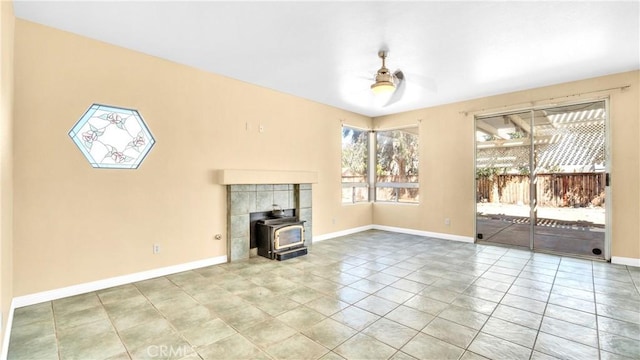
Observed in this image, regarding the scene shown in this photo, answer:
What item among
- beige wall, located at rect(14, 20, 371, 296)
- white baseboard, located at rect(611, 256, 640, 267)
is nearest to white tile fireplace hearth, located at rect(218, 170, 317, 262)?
beige wall, located at rect(14, 20, 371, 296)

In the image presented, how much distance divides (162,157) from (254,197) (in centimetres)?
140

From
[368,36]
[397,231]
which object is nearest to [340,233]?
[397,231]

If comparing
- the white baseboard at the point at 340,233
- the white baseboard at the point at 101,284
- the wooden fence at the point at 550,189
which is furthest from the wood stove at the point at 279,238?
the wooden fence at the point at 550,189

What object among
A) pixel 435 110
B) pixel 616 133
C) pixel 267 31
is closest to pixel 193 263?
pixel 267 31

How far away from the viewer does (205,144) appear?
4020mm

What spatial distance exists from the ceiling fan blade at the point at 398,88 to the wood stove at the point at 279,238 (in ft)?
8.76

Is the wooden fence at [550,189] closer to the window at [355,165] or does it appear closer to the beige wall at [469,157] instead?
the beige wall at [469,157]

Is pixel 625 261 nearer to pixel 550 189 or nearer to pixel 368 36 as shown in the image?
pixel 550 189

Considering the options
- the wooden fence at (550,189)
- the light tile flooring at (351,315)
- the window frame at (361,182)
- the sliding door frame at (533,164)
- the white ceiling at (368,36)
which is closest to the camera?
the light tile flooring at (351,315)

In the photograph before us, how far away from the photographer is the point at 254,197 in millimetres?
4496

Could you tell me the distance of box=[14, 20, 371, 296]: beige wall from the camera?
9.15ft

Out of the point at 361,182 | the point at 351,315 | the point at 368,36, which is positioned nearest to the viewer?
the point at 351,315

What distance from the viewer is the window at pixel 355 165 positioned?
6309 mm

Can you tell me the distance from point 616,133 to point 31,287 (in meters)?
7.24
